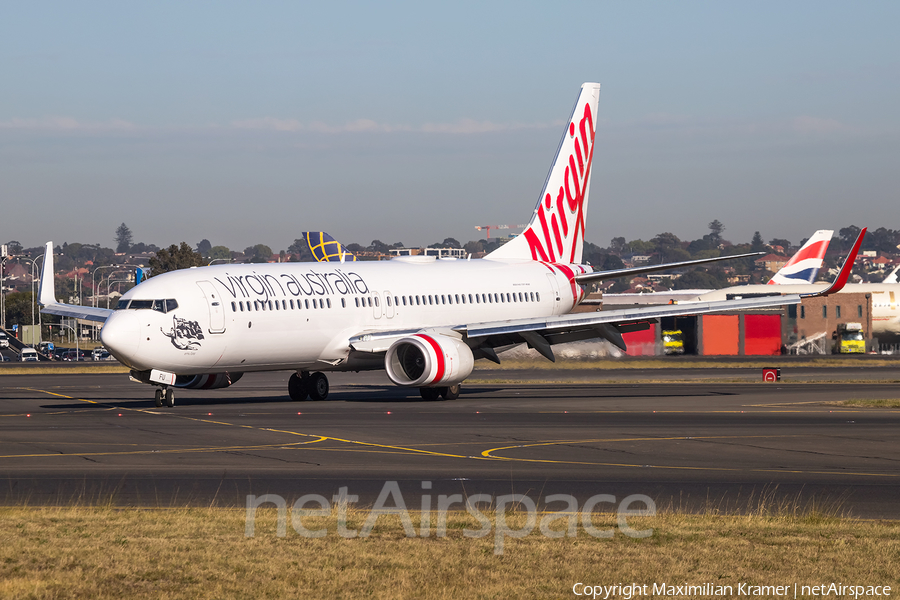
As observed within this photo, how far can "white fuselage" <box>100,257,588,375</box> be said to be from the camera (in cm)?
3438

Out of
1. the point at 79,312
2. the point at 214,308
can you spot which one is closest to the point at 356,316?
the point at 214,308

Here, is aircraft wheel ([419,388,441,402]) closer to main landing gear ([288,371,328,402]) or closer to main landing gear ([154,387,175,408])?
main landing gear ([288,371,328,402])

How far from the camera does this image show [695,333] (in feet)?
315

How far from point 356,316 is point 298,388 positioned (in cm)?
329

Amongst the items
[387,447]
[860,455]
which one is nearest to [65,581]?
[387,447]

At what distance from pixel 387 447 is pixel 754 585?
13701 mm

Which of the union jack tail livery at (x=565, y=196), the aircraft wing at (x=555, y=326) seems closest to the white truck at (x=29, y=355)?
the union jack tail livery at (x=565, y=196)

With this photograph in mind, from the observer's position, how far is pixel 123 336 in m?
33.3

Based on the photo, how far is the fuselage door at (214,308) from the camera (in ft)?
115

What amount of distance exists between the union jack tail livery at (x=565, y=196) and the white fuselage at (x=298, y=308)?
241 cm

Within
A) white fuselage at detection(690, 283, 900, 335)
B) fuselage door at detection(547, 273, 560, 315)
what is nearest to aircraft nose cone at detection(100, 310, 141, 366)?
fuselage door at detection(547, 273, 560, 315)

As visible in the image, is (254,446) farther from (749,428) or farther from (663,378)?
(663,378)

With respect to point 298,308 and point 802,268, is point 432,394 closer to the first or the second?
point 298,308

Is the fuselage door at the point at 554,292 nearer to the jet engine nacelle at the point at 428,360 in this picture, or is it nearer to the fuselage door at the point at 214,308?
the jet engine nacelle at the point at 428,360
